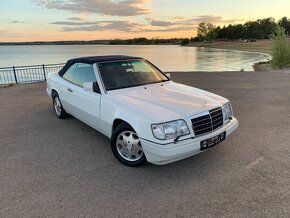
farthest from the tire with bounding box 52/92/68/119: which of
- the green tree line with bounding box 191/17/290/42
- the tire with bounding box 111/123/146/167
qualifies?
the green tree line with bounding box 191/17/290/42

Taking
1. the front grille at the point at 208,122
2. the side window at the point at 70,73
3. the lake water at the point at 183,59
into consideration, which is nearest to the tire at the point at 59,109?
the side window at the point at 70,73

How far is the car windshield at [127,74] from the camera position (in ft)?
15.4

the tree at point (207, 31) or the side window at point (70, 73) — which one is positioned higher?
the tree at point (207, 31)

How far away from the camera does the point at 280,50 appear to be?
812 inches

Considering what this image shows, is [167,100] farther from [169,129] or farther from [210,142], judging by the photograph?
[210,142]

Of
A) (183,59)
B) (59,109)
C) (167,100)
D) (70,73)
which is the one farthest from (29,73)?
(183,59)

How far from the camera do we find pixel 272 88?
10281 millimetres

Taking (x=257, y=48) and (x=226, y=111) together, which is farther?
(x=257, y=48)

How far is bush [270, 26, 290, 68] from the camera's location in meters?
20.4

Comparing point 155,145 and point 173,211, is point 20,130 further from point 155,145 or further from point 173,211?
point 173,211

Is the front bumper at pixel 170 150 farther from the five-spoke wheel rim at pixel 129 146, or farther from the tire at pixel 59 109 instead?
the tire at pixel 59 109

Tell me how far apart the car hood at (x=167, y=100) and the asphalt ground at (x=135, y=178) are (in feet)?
3.01

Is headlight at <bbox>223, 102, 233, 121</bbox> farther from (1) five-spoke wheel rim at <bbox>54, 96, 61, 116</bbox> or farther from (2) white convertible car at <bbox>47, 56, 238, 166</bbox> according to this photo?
(1) five-spoke wheel rim at <bbox>54, 96, 61, 116</bbox>

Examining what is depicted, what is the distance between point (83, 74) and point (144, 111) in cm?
208
